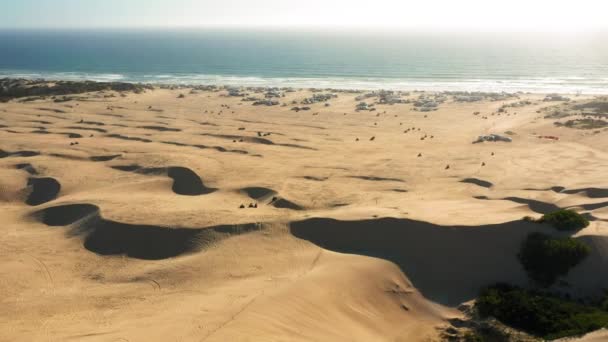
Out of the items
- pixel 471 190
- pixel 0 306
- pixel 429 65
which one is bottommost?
pixel 0 306

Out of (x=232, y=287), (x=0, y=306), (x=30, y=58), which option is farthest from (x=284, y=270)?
(x=30, y=58)

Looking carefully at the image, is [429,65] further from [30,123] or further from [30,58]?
[30,58]

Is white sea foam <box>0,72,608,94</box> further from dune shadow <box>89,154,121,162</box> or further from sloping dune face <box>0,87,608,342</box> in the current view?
dune shadow <box>89,154,121,162</box>

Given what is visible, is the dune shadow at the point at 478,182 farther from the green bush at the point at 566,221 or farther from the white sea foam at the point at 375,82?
the white sea foam at the point at 375,82

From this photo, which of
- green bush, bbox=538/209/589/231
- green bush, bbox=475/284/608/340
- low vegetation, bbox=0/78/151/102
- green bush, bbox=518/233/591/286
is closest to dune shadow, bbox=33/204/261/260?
green bush, bbox=475/284/608/340

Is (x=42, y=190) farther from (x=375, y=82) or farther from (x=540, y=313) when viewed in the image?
(x=375, y=82)

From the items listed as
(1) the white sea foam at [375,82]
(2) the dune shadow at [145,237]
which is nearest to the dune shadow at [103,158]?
(2) the dune shadow at [145,237]

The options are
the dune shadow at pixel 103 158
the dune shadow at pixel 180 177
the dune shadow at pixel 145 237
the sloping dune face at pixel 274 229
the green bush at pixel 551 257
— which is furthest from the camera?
the dune shadow at pixel 103 158
